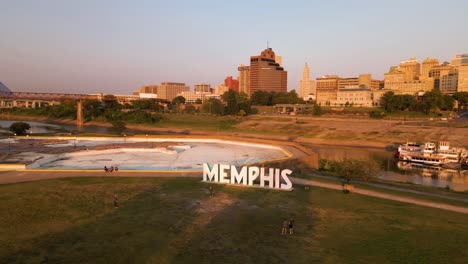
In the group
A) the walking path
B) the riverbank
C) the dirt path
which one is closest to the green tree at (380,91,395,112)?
the riverbank

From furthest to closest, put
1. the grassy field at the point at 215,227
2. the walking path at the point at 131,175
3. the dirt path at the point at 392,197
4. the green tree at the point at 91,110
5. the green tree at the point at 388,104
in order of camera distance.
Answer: the green tree at the point at 91,110, the green tree at the point at 388,104, the walking path at the point at 131,175, the dirt path at the point at 392,197, the grassy field at the point at 215,227

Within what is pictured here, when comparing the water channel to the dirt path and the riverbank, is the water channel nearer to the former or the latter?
the riverbank

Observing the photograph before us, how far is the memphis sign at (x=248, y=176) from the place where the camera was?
37.2 meters

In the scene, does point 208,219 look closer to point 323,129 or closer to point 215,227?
point 215,227

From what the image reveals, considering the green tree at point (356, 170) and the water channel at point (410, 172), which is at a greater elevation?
the green tree at point (356, 170)

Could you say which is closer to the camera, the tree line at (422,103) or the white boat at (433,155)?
the white boat at (433,155)

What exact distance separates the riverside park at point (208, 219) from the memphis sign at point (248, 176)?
0.98 meters

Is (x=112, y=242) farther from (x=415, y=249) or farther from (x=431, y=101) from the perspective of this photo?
(x=431, y=101)

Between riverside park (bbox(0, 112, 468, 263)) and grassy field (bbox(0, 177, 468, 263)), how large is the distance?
0.08 m

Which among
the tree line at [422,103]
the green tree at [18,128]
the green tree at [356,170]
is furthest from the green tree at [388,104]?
the green tree at [18,128]

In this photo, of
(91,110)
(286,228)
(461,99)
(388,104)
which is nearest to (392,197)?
(286,228)

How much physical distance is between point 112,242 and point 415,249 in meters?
19.1

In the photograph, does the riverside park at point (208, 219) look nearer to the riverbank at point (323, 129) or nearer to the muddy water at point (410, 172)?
the muddy water at point (410, 172)

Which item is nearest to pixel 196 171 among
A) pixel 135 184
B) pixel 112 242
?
pixel 135 184
